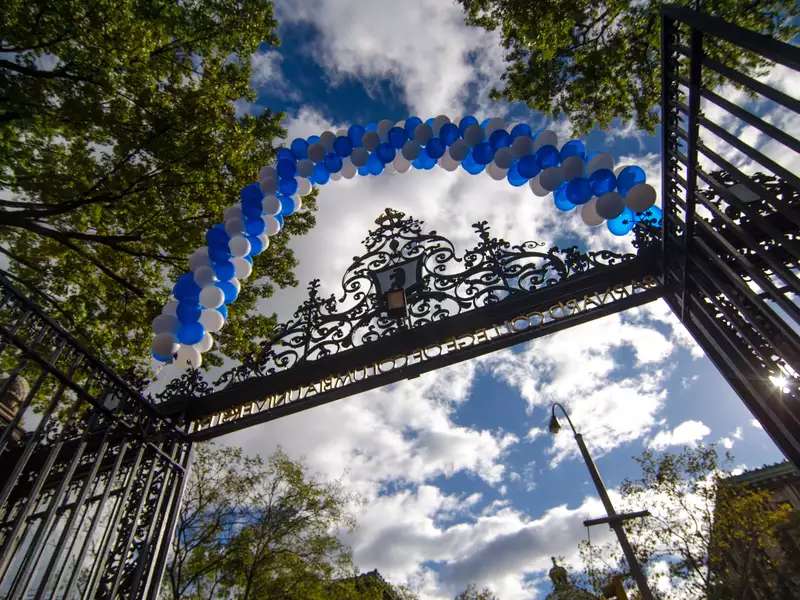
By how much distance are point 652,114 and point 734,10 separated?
180 centimetres

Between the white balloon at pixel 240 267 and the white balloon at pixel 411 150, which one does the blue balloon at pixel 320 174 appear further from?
the white balloon at pixel 240 267

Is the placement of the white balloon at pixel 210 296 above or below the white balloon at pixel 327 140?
below

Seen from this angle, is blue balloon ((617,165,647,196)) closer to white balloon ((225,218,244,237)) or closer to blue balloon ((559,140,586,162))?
blue balloon ((559,140,586,162))

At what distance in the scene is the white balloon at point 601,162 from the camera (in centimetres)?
440

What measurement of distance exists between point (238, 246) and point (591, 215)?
389 centimetres

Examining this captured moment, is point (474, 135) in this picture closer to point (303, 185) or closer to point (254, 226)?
point (303, 185)

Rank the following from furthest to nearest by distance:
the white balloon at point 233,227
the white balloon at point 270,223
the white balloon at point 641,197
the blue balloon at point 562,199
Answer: the white balloon at point 270,223 < the white balloon at point 233,227 < the blue balloon at point 562,199 < the white balloon at point 641,197

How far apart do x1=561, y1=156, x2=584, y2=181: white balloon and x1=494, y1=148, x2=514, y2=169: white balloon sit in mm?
704

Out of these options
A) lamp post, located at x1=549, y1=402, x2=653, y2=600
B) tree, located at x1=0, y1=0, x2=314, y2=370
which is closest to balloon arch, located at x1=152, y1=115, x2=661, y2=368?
tree, located at x1=0, y1=0, x2=314, y2=370

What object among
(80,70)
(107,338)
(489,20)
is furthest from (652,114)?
(107,338)

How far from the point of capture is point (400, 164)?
19.3 feet

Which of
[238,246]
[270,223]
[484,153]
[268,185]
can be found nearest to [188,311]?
[238,246]

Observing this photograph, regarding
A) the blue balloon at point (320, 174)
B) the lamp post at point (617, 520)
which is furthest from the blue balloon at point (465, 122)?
the lamp post at point (617, 520)

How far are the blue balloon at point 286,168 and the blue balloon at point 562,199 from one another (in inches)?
129
